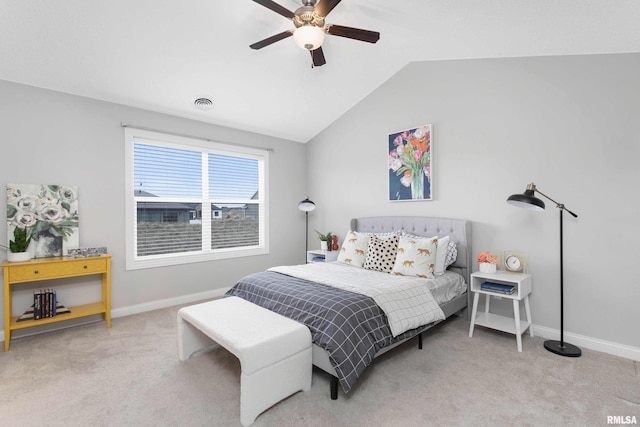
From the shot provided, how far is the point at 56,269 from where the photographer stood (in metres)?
2.91

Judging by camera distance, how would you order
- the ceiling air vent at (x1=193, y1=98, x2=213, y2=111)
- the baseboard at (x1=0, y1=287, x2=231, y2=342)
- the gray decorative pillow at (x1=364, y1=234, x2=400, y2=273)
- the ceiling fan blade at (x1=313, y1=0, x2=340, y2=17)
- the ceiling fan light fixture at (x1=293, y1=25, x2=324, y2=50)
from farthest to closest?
the ceiling air vent at (x1=193, y1=98, x2=213, y2=111)
the gray decorative pillow at (x1=364, y1=234, x2=400, y2=273)
the baseboard at (x1=0, y1=287, x2=231, y2=342)
the ceiling fan light fixture at (x1=293, y1=25, x2=324, y2=50)
the ceiling fan blade at (x1=313, y1=0, x2=340, y2=17)

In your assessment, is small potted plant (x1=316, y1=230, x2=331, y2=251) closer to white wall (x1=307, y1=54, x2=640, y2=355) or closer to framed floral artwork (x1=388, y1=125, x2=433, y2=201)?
framed floral artwork (x1=388, y1=125, x2=433, y2=201)

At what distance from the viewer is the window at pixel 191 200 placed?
3.77m

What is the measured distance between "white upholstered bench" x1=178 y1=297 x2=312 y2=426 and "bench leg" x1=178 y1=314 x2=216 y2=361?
4.4 inches

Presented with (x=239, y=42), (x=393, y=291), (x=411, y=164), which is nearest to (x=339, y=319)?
(x=393, y=291)

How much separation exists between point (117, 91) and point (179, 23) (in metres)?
1.27

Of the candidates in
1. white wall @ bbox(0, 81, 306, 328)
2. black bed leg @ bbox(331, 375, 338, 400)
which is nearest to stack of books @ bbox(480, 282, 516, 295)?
black bed leg @ bbox(331, 375, 338, 400)

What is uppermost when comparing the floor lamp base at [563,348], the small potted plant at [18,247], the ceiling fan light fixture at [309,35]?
the ceiling fan light fixture at [309,35]

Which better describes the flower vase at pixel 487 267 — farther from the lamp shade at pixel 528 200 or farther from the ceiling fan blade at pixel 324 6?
the ceiling fan blade at pixel 324 6

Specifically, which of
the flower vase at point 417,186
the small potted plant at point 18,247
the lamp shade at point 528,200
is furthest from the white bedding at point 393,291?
the small potted plant at point 18,247

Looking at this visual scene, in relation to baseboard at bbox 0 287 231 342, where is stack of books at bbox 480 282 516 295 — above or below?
above

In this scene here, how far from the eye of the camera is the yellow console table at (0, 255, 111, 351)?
2725mm

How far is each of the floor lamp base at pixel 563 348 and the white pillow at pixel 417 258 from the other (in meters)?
1.15

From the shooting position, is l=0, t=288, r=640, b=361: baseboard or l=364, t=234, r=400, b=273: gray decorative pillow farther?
l=364, t=234, r=400, b=273: gray decorative pillow
